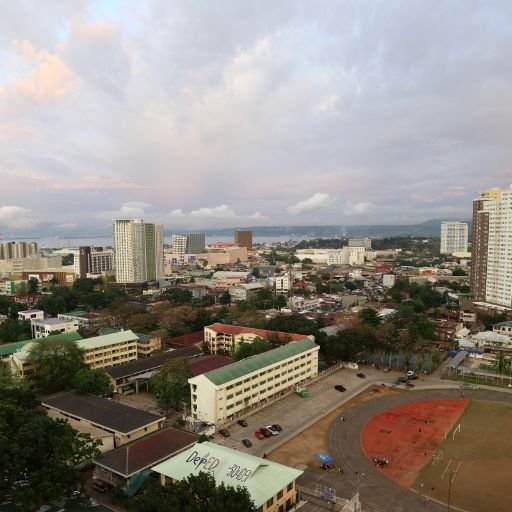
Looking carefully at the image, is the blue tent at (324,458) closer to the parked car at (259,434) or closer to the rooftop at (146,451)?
the parked car at (259,434)

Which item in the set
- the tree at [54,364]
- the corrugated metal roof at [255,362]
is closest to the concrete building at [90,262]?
the tree at [54,364]

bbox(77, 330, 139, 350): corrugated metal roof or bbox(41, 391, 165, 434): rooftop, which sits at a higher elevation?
bbox(77, 330, 139, 350): corrugated metal roof

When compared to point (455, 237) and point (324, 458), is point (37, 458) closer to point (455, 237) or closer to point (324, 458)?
point (324, 458)

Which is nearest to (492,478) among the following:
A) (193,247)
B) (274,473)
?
(274,473)

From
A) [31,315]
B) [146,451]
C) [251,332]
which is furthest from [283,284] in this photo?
[146,451]

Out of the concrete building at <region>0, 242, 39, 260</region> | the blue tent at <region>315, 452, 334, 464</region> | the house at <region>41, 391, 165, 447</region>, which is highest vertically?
the concrete building at <region>0, 242, 39, 260</region>

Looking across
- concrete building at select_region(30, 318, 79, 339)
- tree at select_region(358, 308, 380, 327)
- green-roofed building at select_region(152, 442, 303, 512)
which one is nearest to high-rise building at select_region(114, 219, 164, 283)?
concrete building at select_region(30, 318, 79, 339)

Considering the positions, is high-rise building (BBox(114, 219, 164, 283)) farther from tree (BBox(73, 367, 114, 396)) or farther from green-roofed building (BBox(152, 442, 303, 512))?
green-roofed building (BBox(152, 442, 303, 512))
